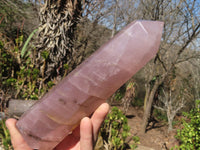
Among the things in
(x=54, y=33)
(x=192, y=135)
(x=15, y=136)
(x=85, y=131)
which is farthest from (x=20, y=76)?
(x=192, y=135)

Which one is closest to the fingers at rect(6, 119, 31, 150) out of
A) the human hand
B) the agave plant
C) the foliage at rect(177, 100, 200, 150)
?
the human hand

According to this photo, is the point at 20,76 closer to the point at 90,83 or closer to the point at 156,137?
the point at 90,83

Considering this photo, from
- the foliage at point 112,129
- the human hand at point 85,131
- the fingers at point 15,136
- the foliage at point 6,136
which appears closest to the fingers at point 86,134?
the human hand at point 85,131

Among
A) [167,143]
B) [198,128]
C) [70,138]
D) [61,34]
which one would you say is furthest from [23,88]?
[167,143]

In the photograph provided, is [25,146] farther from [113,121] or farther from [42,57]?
[113,121]

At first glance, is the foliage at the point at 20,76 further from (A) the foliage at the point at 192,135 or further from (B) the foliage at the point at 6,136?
(A) the foliage at the point at 192,135
